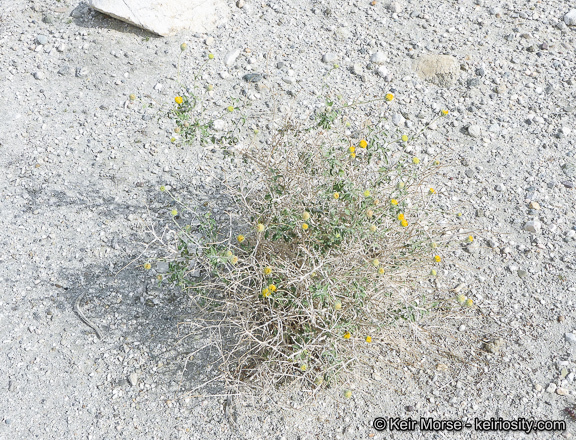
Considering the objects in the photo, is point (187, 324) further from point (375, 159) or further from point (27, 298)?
point (375, 159)

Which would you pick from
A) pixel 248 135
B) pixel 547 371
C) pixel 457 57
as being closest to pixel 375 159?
pixel 248 135

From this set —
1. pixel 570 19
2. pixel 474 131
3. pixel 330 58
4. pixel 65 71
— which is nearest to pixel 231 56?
pixel 330 58

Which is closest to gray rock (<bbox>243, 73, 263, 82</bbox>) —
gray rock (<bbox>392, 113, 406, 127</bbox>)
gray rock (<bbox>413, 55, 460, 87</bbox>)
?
gray rock (<bbox>392, 113, 406, 127</bbox>)

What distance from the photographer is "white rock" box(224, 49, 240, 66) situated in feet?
14.0

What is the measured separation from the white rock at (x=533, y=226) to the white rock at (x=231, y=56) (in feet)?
8.26

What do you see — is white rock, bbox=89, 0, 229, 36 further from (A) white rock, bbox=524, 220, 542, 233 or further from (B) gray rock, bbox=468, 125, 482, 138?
(A) white rock, bbox=524, 220, 542, 233

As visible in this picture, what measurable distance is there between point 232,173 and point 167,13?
168cm

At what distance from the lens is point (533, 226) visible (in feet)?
11.1

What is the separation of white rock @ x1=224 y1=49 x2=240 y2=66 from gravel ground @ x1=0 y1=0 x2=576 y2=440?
48mm

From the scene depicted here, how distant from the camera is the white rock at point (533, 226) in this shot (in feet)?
11.1

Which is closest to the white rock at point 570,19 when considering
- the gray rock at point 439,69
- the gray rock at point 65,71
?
the gray rock at point 439,69

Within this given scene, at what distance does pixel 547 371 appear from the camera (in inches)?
113

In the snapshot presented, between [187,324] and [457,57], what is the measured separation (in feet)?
9.85

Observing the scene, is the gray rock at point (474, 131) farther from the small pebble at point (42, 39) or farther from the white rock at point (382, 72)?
the small pebble at point (42, 39)
